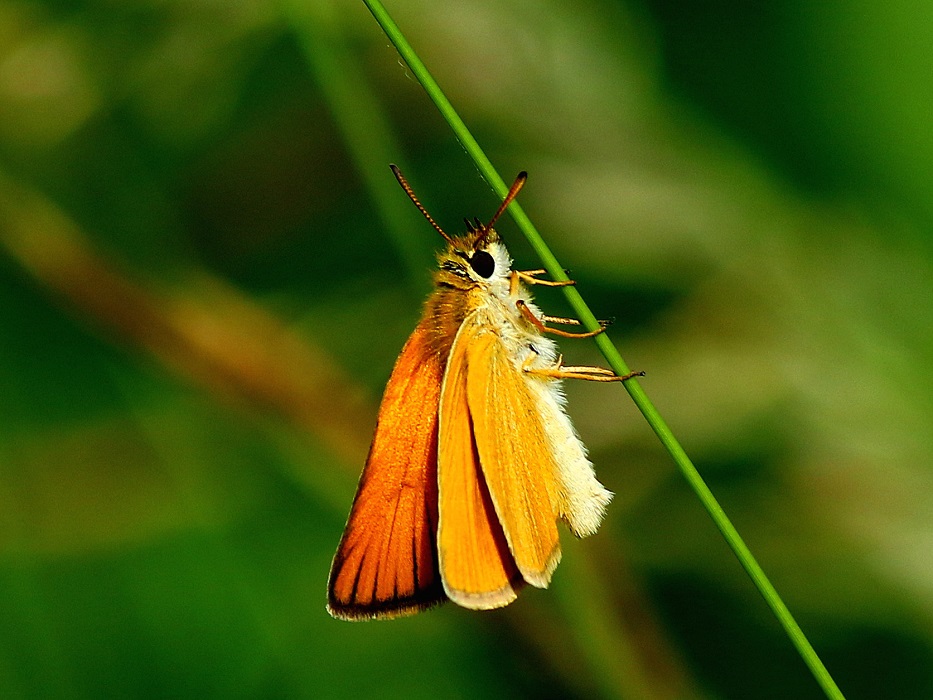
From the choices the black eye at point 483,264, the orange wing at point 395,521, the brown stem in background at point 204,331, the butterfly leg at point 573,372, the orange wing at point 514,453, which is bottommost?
the brown stem in background at point 204,331

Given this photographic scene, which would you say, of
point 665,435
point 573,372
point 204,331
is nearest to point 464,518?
point 573,372

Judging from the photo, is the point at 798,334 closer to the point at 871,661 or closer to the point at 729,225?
the point at 729,225

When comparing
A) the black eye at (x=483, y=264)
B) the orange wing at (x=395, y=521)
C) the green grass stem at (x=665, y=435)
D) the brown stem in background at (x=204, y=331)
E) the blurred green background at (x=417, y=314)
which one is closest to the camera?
the green grass stem at (x=665, y=435)

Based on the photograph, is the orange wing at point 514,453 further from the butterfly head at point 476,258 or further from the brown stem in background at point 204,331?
the brown stem in background at point 204,331

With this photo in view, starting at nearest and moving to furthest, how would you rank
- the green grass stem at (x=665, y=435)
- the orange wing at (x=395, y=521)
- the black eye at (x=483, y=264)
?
1. the green grass stem at (x=665, y=435)
2. the orange wing at (x=395, y=521)
3. the black eye at (x=483, y=264)

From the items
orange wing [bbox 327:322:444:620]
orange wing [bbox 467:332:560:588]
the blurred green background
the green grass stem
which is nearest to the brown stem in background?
the blurred green background

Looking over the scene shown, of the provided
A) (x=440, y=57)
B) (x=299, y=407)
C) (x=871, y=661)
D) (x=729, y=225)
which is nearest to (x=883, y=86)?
(x=729, y=225)

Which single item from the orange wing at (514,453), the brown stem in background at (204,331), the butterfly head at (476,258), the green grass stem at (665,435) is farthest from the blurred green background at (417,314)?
the green grass stem at (665,435)

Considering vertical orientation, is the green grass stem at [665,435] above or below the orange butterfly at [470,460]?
above

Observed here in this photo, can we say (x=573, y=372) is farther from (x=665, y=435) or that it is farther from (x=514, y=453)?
(x=665, y=435)

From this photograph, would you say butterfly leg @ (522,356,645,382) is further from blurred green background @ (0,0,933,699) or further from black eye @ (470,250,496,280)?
blurred green background @ (0,0,933,699)
